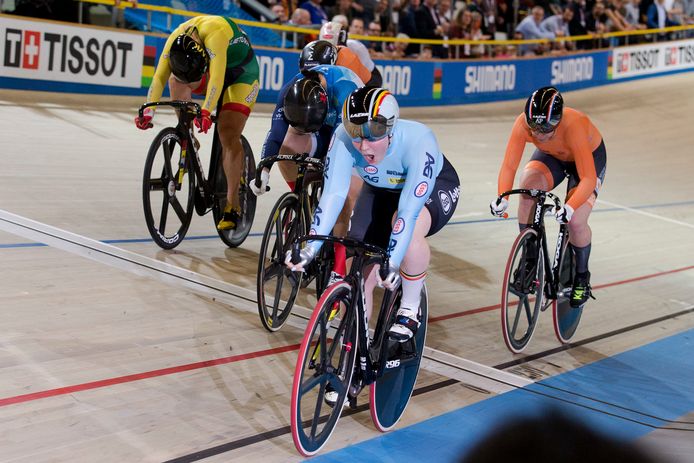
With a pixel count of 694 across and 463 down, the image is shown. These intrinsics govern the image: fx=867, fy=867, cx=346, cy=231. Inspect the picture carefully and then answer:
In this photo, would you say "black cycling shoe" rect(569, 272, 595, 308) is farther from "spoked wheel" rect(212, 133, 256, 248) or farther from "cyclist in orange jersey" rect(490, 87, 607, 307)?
"spoked wheel" rect(212, 133, 256, 248)

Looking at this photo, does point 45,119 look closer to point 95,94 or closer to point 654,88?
point 95,94

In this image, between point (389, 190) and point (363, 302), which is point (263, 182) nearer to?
point (389, 190)

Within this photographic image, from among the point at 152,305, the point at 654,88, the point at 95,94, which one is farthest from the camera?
the point at 654,88

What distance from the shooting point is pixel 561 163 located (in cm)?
474

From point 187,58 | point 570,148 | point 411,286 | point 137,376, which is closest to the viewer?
point 411,286

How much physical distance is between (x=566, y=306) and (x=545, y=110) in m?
1.11

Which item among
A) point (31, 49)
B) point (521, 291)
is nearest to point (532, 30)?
point (31, 49)

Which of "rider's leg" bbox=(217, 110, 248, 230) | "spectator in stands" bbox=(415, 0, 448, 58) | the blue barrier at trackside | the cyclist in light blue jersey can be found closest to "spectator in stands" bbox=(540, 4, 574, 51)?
the blue barrier at trackside

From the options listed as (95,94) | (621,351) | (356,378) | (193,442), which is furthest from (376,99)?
(95,94)

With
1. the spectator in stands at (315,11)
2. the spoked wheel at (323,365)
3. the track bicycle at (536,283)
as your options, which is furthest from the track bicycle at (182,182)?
the spectator in stands at (315,11)

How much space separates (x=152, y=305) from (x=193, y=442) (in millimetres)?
1387

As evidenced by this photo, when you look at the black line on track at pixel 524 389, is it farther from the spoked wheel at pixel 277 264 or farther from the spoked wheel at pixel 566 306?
the spoked wheel at pixel 277 264

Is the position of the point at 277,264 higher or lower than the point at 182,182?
lower

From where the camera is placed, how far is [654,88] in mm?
17203
